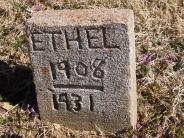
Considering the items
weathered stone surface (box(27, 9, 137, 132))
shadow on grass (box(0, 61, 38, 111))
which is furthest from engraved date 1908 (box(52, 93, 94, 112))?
shadow on grass (box(0, 61, 38, 111))

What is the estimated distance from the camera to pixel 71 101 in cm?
423

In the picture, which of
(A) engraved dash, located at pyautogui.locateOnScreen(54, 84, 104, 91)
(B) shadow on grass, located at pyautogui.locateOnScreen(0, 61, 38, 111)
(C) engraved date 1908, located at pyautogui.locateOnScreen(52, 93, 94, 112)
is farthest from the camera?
(B) shadow on grass, located at pyautogui.locateOnScreen(0, 61, 38, 111)

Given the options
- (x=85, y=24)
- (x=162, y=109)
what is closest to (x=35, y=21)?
(x=85, y=24)

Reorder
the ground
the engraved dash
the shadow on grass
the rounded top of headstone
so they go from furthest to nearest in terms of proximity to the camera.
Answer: the shadow on grass
the ground
the engraved dash
the rounded top of headstone

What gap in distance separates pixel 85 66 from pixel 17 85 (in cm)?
116

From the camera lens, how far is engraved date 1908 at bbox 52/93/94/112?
4199 millimetres

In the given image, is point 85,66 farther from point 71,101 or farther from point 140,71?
point 140,71

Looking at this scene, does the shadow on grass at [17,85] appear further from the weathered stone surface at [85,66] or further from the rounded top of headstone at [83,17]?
the rounded top of headstone at [83,17]

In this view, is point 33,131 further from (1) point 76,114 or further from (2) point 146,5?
(2) point 146,5

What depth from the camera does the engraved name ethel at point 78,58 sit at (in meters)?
3.77

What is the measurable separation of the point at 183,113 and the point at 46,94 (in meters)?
1.15

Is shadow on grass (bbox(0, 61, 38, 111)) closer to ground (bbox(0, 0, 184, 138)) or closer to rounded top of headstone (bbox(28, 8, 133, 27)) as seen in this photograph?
ground (bbox(0, 0, 184, 138))

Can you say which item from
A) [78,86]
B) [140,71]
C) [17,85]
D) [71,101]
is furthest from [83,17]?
[17,85]

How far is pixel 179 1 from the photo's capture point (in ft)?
18.8
